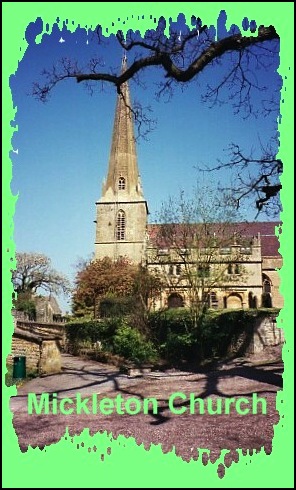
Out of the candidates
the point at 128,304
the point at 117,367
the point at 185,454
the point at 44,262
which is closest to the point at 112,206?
the point at 44,262

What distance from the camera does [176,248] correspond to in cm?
1984

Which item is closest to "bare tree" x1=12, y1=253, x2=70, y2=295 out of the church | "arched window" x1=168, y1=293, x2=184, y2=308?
the church

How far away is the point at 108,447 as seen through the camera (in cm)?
381

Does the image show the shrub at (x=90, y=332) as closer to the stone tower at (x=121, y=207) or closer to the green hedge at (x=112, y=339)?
the green hedge at (x=112, y=339)

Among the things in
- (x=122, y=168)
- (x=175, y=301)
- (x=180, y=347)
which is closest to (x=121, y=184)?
(x=122, y=168)

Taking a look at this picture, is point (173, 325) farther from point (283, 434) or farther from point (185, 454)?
point (283, 434)

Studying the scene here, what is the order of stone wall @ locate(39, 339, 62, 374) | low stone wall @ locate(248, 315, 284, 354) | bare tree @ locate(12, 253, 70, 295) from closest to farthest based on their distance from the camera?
stone wall @ locate(39, 339, 62, 374) → low stone wall @ locate(248, 315, 284, 354) → bare tree @ locate(12, 253, 70, 295)

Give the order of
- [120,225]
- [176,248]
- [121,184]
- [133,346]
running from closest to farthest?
[133,346]
[176,248]
[120,225]
[121,184]

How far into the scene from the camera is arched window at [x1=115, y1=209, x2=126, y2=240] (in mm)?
52312

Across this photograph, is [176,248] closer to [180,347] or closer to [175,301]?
[180,347]

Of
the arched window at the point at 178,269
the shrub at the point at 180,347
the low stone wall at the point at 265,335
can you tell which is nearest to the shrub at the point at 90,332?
the shrub at the point at 180,347

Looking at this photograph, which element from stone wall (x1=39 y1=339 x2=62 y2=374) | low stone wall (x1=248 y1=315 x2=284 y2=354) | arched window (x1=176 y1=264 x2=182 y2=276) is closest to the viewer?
stone wall (x1=39 y1=339 x2=62 y2=374)

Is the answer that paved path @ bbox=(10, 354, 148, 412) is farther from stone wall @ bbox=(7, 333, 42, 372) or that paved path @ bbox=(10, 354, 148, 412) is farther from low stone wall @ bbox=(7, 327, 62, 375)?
stone wall @ bbox=(7, 333, 42, 372)

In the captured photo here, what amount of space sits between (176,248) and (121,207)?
34756mm
